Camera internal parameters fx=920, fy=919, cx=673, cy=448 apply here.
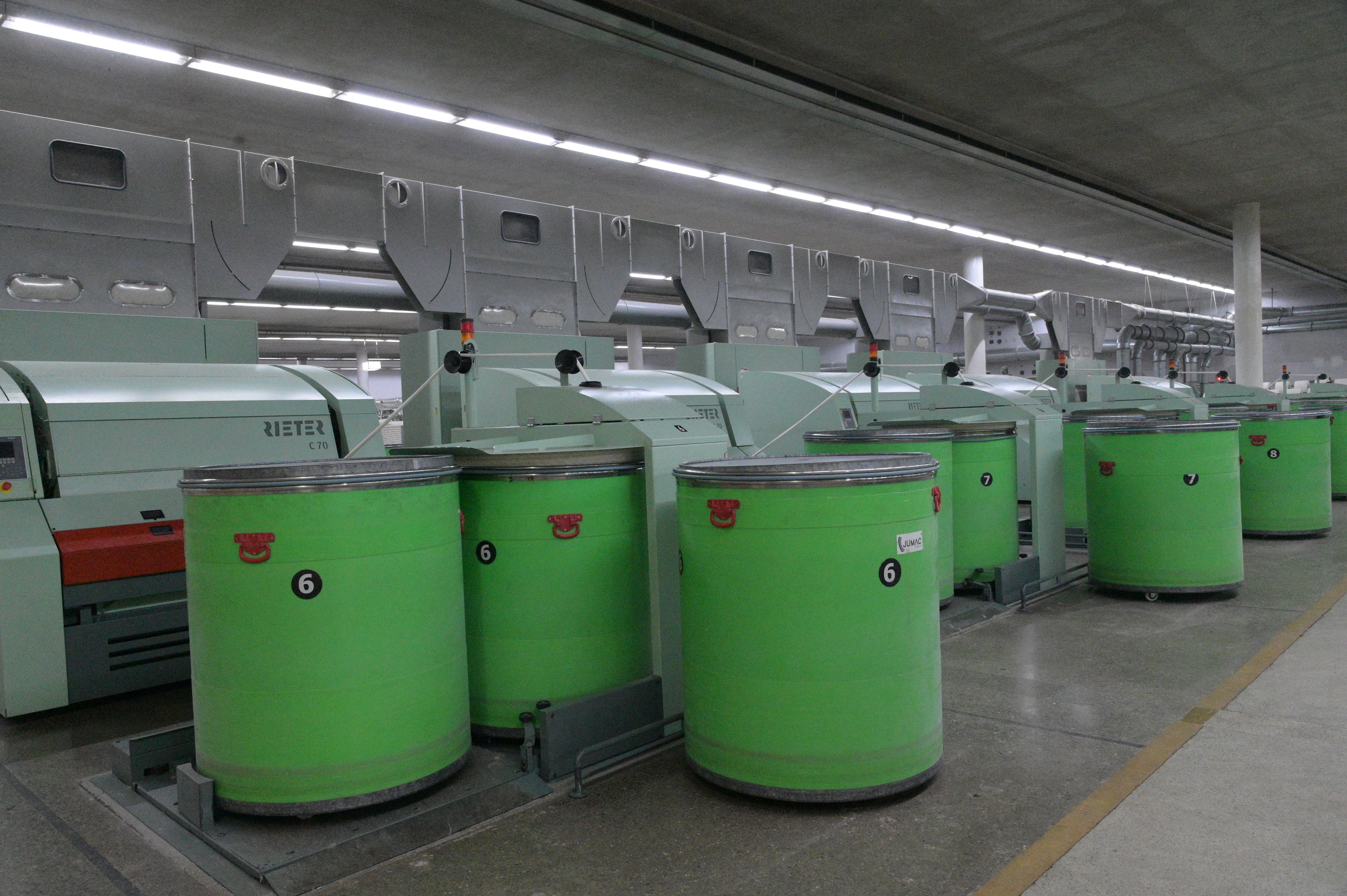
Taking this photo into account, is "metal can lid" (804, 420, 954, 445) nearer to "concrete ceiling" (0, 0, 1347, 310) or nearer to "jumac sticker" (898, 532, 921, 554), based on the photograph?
"jumac sticker" (898, 532, 921, 554)

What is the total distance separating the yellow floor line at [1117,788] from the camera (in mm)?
2361

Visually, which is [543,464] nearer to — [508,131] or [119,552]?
[119,552]

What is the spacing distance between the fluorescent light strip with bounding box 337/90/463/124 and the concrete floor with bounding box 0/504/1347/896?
19.9ft

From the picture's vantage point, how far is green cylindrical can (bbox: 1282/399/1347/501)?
1023cm

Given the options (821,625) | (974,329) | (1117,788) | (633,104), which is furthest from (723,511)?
(974,329)

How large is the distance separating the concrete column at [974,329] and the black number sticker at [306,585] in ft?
44.6

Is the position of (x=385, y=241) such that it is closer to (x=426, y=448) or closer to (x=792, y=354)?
(x=426, y=448)

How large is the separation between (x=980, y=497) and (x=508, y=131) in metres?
6.48

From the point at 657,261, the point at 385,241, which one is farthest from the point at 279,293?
the point at 657,261

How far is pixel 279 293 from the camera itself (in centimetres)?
632

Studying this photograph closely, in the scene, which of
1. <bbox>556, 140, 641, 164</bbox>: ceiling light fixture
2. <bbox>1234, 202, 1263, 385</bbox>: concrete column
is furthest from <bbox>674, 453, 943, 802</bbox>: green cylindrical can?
<bbox>1234, 202, 1263, 385</bbox>: concrete column

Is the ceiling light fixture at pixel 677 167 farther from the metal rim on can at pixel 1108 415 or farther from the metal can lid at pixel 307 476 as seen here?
the metal can lid at pixel 307 476

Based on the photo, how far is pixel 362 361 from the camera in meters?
24.7

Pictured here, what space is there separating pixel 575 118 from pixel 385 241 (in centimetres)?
422
